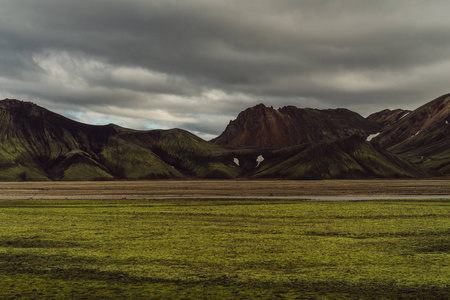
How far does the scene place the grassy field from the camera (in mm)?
15734

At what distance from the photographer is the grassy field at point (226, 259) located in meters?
15.7

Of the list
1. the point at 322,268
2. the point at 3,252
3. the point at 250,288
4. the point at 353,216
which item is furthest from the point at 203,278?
the point at 353,216

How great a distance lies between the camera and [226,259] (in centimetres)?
2109

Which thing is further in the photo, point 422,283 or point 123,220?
point 123,220

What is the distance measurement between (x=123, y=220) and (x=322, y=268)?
2622 cm

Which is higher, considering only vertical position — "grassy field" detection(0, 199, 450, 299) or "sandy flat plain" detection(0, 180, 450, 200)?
"grassy field" detection(0, 199, 450, 299)

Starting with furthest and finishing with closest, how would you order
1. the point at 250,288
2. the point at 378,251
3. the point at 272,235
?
the point at 272,235, the point at 378,251, the point at 250,288

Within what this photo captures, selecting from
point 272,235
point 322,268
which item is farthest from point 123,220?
point 322,268

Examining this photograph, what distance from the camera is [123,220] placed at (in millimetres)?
38875

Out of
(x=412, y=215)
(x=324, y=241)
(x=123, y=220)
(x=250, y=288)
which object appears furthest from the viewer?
(x=412, y=215)

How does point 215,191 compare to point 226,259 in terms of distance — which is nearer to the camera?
point 226,259

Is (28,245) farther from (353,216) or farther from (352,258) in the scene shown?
Result: (353,216)

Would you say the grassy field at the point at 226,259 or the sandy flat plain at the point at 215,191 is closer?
the grassy field at the point at 226,259

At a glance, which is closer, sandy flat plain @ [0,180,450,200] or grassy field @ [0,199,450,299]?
grassy field @ [0,199,450,299]
